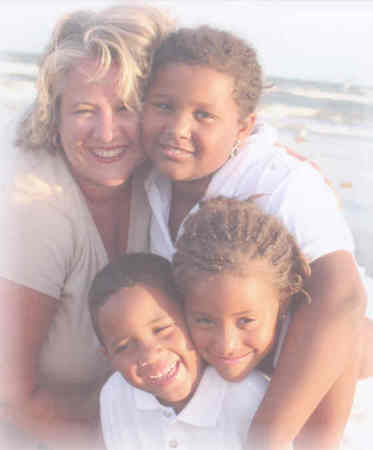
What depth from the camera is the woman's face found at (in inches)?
85.9

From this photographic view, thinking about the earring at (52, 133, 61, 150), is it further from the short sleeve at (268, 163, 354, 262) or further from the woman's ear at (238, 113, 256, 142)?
the short sleeve at (268, 163, 354, 262)

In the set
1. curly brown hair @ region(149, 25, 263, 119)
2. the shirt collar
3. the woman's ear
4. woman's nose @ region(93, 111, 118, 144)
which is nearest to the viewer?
the shirt collar

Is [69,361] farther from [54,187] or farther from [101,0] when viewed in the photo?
[101,0]

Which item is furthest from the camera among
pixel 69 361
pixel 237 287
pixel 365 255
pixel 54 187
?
pixel 365 255

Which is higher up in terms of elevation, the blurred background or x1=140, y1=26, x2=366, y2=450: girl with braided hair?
the blurred background

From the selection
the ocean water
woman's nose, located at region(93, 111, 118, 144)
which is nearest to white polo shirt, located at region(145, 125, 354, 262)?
woman's nose, located at region(93, 111, 118, 144)

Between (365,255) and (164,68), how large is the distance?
2973mm

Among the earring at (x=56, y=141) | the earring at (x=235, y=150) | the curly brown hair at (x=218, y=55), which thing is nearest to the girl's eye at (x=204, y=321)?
the earring at (x=235, y=150)

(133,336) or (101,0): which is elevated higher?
(101,0)

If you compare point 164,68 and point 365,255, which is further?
point 365,255

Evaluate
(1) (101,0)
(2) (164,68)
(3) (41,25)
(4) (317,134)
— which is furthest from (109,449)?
(4) (317,134)

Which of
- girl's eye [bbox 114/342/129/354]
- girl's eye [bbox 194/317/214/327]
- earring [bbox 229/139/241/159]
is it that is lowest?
girl's eye [bbox 114/342/129/354]

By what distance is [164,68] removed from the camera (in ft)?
7.12

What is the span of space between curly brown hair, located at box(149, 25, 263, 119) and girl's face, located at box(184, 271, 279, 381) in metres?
0.77
